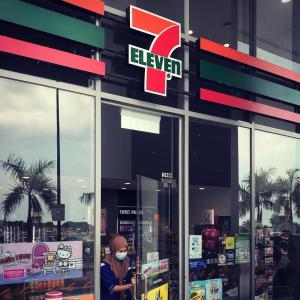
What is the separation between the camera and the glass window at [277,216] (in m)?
8.04

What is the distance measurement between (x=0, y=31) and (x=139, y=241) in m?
3.00

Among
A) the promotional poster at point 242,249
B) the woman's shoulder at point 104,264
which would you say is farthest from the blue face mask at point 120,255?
the promotional poster at point 242,249

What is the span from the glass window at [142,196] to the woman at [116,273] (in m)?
0.01

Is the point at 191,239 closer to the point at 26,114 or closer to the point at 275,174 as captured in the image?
the point at 275,174

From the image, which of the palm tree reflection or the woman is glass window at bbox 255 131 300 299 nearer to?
the woman

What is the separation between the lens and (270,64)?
817 cm

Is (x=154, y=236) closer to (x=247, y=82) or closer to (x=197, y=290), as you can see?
(x=197, y=290)

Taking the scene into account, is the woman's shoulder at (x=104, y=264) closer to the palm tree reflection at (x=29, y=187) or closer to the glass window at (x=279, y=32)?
the palm tree reflection at (x=29, y=187)

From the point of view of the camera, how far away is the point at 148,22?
6430mm

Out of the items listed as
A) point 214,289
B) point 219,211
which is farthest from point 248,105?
point 214,289

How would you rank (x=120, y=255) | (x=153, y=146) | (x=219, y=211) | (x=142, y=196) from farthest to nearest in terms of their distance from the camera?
(x=219, y=211)
(x=153, y=146)
(x=142, y=196)
(x=120, y=255)

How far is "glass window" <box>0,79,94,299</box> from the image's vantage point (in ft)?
17.0

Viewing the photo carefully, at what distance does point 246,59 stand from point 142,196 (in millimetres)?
2911

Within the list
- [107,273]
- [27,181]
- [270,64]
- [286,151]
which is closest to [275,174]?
[286,151]
